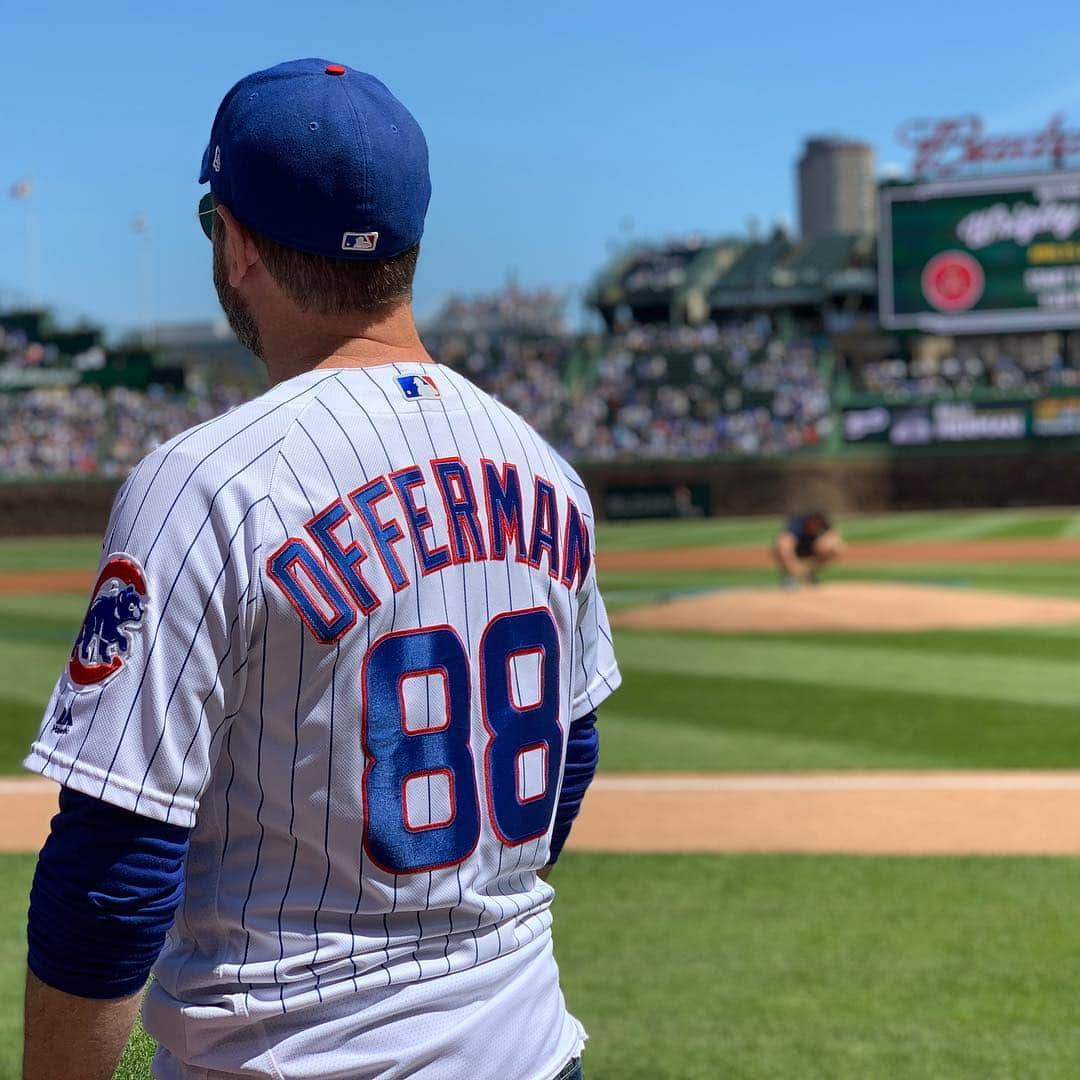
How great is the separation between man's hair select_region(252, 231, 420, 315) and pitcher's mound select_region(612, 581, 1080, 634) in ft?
43.9

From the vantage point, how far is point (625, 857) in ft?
21.5

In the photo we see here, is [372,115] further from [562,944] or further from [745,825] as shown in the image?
[745,825]

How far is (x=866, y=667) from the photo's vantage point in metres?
12.2

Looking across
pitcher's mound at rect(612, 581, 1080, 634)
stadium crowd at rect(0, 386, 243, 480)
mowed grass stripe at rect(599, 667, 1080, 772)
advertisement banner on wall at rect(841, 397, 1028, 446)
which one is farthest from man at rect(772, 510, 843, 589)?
stadium crowd at rect(0, 386, 243, 480)

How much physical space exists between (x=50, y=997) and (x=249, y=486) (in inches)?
22.4

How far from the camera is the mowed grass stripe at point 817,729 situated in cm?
870

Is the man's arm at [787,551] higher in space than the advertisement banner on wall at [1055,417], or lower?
higher

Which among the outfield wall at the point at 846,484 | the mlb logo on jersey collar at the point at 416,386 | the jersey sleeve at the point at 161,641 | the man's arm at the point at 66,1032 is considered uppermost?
the mlb logo on jersey collar at the point at 416,386

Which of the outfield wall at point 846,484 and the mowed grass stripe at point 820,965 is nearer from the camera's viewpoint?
the mowed grass stripe at point 820,965

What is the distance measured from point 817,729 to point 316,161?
27.6 ft

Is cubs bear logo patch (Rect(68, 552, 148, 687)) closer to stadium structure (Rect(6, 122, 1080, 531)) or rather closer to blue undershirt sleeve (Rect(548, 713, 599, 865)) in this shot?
blue undershirt sleeve (Rect(548, 713, 599, 865))

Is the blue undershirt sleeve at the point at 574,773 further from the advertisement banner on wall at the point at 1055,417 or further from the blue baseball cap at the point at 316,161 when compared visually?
the advertisement banner on wall at the point at 1055,417

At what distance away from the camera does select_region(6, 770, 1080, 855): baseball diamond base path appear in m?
6.77

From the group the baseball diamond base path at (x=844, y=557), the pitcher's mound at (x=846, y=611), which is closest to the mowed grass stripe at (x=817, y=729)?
the pitcher's mound at (x=846, y=611)
